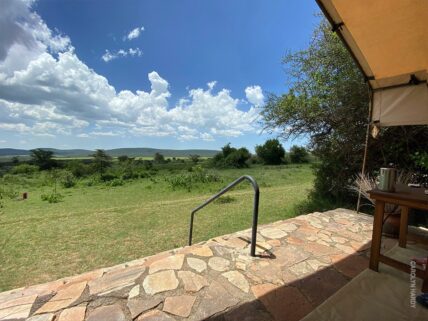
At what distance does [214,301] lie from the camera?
5.63 feet

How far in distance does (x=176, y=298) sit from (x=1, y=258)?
4375 mm

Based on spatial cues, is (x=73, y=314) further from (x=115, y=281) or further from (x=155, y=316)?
(x=155, y=316)

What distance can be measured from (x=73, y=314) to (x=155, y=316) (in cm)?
55

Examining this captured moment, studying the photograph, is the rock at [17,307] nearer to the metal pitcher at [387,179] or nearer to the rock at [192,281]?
the rock at [192,281]

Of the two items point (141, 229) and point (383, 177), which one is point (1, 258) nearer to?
point (141, 229)

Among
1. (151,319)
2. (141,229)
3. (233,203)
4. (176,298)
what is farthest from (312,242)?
(233,203)

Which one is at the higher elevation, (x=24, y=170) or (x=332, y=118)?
(x=332, y=118)

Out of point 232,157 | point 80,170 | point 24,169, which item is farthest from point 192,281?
point 24,169

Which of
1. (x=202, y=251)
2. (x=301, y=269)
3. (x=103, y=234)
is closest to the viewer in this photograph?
(x=301, y=269)

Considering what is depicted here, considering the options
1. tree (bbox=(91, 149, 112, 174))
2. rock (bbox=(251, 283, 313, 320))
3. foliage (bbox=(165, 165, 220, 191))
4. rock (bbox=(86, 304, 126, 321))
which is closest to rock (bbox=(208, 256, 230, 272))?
rock (bbox=(251, 283, 313, 320))

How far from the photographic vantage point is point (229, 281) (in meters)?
1.96

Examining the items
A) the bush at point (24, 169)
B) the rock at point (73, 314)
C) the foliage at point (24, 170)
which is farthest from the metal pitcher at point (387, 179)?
the bush at point (24, 169)

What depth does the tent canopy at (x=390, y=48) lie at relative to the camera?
7.30ft

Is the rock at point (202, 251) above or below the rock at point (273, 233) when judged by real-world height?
below
